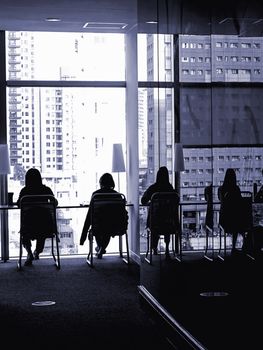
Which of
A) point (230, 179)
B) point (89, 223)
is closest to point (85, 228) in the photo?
point (89, 223)

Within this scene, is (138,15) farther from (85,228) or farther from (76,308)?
(85,228)

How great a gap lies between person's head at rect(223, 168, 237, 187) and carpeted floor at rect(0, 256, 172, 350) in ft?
4.92

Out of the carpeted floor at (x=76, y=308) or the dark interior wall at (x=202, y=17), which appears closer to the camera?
the dark interior wall at (x=202, y=17)

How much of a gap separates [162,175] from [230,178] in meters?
1.78

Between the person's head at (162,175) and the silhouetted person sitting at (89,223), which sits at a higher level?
the person's head at (162,175)

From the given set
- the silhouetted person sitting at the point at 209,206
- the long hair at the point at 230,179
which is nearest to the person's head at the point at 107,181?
the silhouetted person sitting at the point at 209,206

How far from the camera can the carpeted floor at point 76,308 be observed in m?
5.00

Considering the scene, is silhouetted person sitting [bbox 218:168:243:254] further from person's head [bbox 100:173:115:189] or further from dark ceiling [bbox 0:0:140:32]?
person's head [bbox 100:173:115:189]

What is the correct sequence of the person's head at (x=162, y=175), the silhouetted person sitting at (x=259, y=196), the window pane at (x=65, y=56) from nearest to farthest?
the silhouetted person sitting at (x=259, y=196) → the person's head at (x=162, y=175) → the window pane at (x=65, y=56)

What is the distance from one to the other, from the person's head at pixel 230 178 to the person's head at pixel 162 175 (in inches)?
58.9

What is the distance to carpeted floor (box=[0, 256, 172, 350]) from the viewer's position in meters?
5.00

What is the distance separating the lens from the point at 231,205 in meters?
3.76

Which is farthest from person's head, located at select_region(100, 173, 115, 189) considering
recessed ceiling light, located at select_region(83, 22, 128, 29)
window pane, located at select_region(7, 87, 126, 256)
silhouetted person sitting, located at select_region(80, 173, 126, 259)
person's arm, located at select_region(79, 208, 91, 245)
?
recessed ceiling light, located at select_region(83, 22, 128, 29)

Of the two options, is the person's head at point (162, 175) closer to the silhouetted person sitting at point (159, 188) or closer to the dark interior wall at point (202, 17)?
the silhouetted person sitting at point (159, 188)
